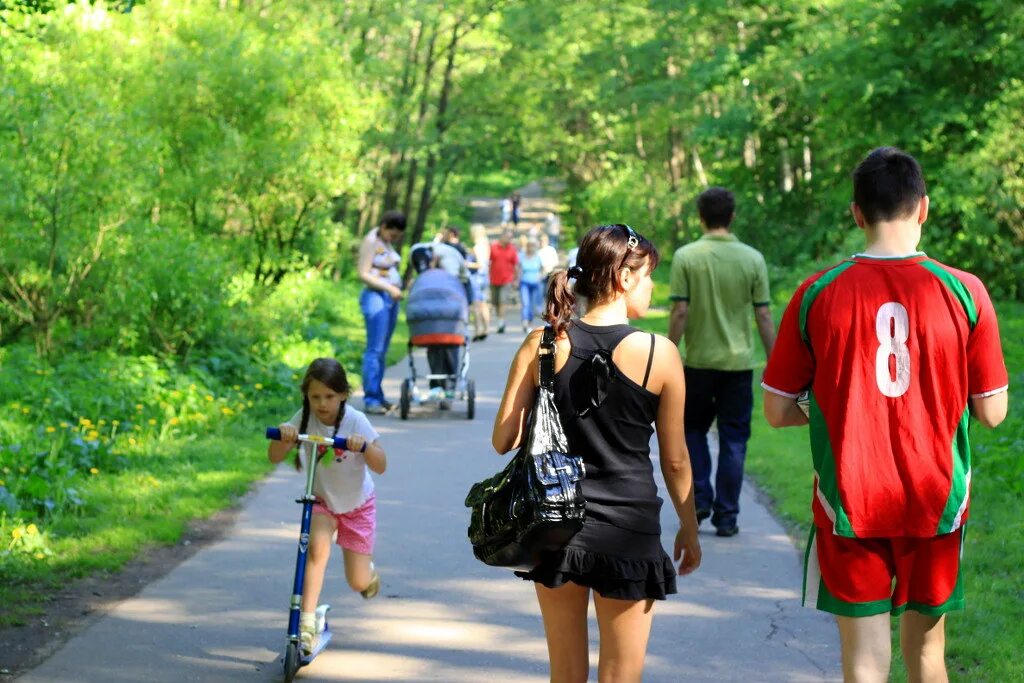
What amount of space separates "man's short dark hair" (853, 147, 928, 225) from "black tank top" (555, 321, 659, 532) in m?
0.69

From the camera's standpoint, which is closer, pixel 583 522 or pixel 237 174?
pixel 583 522

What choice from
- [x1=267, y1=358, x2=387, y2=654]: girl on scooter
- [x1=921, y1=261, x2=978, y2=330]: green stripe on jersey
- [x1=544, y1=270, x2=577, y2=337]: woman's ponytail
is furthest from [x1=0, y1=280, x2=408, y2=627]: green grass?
[x1=921, y1=261, x2=978, y2=330]: green stripe on jersey

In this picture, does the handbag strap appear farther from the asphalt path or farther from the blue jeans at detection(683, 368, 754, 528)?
the blue jeans at detection(683, 368, 754, 528)

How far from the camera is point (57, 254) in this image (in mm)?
13172

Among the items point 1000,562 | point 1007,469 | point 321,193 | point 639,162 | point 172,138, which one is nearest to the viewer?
point 1000,562

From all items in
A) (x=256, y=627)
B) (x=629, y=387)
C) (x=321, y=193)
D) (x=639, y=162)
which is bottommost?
(x=256, y=627)

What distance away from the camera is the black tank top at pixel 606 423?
3.95 metres

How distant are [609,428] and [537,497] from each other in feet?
1.02

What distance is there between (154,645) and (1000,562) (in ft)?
13.7

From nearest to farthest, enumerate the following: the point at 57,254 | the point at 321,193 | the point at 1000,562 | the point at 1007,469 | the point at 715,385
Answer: the point at 1000,562, the point at 715,385, the point at 1007,469, the point at 57,254, the point at 321,193

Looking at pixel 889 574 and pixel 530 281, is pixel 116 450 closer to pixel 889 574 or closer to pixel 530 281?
pixel 889 574

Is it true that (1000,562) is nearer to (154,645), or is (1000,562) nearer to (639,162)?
(154,645)

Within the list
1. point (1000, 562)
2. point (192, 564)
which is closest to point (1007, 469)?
point (1000, 562)

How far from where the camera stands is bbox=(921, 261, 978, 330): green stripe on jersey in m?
3.82
